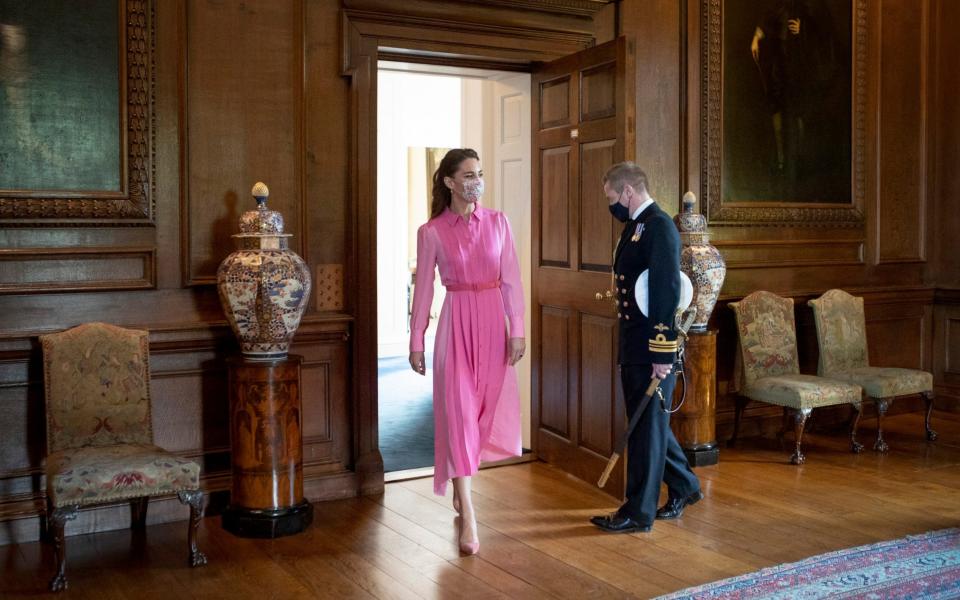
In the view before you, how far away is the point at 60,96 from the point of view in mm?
4586

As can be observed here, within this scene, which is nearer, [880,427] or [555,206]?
[555,206]

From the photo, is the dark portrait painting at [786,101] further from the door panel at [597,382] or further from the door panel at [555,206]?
the door panel at [597,382]

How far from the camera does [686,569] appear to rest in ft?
13.4

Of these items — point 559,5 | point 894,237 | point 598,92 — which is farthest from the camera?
point 894,237

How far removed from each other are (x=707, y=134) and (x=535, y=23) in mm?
1371

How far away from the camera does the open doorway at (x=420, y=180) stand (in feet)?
20.5

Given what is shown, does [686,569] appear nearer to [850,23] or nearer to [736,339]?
[736,339]

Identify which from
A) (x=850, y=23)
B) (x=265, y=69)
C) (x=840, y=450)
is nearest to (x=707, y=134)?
(x=850, y=23)

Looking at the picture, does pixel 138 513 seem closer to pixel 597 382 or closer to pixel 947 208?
pixel 597 382

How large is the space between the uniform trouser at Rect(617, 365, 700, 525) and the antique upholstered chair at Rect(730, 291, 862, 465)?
62.4 inches

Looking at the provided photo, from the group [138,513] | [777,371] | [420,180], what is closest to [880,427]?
[777,371]

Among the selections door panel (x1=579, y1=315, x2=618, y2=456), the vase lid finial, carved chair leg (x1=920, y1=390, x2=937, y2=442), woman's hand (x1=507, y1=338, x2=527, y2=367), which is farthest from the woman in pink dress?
carved chair leg (x1=920, y1=390, x2=937, y2=442)

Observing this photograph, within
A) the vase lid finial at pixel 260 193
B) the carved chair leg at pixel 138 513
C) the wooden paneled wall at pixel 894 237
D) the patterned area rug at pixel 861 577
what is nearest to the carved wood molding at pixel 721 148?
the wooden paneled wall at pixel 894 237

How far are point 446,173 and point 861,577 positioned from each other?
7.64 feet
